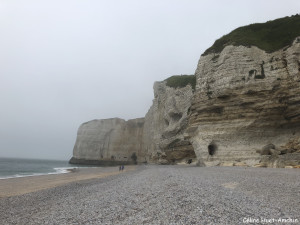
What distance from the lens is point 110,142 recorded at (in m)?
80.8

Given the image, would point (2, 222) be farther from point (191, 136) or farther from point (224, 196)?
point (191, 136)

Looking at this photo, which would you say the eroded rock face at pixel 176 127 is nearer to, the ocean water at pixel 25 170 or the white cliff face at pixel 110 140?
the ocean water at pixel 25 170

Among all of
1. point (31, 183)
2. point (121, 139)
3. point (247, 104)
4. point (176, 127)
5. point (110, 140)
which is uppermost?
point (247, 104)

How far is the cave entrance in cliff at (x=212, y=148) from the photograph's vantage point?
23125 mm

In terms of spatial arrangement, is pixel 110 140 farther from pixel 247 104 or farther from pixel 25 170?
pixel 247 104

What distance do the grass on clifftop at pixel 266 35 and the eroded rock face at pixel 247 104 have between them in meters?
1.01

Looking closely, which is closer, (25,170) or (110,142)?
(25,170)

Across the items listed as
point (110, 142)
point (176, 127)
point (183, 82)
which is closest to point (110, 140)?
point (110, 142)

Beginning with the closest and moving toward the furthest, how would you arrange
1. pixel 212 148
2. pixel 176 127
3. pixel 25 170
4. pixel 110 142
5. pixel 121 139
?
pixel 212 148
pixel 176 127
pixel 25 170
pixel 121 139
pixel 110 142

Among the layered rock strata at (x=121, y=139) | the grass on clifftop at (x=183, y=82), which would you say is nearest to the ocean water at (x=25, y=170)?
the layered rock strata at (x=121, y=139)

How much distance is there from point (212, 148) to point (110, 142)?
61262mm

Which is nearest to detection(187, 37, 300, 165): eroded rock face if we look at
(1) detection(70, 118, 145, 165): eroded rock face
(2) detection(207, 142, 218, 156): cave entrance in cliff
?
(2) detection(207, 142, 218, 156): cave entrance in cliff

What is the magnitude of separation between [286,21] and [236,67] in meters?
8.65

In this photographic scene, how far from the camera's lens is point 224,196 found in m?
6.76
